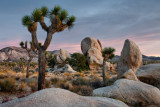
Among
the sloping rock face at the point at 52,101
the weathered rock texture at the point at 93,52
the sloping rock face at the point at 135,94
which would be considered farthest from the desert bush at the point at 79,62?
the sloping rock face at the point at 52,101

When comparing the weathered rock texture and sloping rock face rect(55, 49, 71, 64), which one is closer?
the weathered rock texture

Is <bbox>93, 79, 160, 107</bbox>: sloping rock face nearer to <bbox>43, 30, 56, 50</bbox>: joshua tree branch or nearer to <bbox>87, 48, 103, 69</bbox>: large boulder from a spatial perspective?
<bbox>43, 30, 56, 50</bbox>: joshua tree branch

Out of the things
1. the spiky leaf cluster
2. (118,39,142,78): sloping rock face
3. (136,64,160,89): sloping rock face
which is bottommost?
(136,64,160,89): sloping rock face

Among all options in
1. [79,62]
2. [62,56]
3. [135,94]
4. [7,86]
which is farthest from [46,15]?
[62,56]

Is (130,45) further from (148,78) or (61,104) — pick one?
(61,104)

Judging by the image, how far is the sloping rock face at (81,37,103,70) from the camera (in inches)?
1448

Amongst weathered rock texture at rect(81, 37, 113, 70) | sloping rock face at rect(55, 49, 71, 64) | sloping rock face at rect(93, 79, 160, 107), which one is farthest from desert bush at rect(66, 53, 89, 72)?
sloping rock face at rect(93, 79, 160, 107)

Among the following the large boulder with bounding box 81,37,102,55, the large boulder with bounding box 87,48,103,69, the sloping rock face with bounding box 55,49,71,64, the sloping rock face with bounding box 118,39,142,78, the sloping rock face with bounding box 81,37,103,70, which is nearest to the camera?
the sloping rock face with bounding box 118,39,142,78

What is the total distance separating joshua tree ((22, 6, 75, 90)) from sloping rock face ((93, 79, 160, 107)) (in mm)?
4552

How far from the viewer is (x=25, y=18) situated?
10.7 metres

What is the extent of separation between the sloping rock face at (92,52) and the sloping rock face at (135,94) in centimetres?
2922

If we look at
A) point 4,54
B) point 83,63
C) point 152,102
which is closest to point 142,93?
point 152,102

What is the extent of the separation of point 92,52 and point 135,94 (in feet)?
103

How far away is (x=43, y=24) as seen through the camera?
35.3ft
